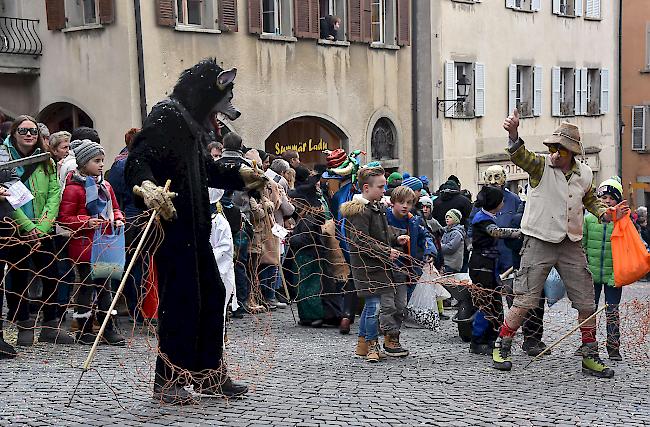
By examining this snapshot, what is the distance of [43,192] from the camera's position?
888 centimetres

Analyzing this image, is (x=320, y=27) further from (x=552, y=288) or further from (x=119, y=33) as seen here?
(x=552, y=288)

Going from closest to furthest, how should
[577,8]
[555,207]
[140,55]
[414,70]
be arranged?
[555,207] < [140,55] < [414,70] < [577,8]

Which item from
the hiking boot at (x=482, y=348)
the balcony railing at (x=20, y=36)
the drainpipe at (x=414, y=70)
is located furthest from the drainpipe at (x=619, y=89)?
the hiking boot at (x=482, y=348)

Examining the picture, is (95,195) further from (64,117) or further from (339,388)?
(64,117)

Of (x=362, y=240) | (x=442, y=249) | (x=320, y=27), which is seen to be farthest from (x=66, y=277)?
(x=320, y=27)

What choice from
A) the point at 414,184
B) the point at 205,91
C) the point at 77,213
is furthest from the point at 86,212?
the point at 414,184

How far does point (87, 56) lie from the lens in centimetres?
2009

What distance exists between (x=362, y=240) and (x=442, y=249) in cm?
276

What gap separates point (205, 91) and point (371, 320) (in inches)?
112

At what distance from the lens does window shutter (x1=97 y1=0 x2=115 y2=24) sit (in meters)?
19.3

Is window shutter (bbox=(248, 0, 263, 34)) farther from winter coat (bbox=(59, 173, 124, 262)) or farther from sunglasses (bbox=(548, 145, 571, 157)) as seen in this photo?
sunglasses (bbox=(548, 145, 571, 157))

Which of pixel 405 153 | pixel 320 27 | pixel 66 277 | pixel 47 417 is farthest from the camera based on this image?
pixel 405 153

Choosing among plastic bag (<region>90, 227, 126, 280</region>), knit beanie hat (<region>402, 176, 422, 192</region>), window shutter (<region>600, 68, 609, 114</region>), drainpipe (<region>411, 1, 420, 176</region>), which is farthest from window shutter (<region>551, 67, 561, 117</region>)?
plastic bag (<region>90, 227, 126, 280</region>)

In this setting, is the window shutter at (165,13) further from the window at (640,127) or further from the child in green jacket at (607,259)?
the window at (640,127)
